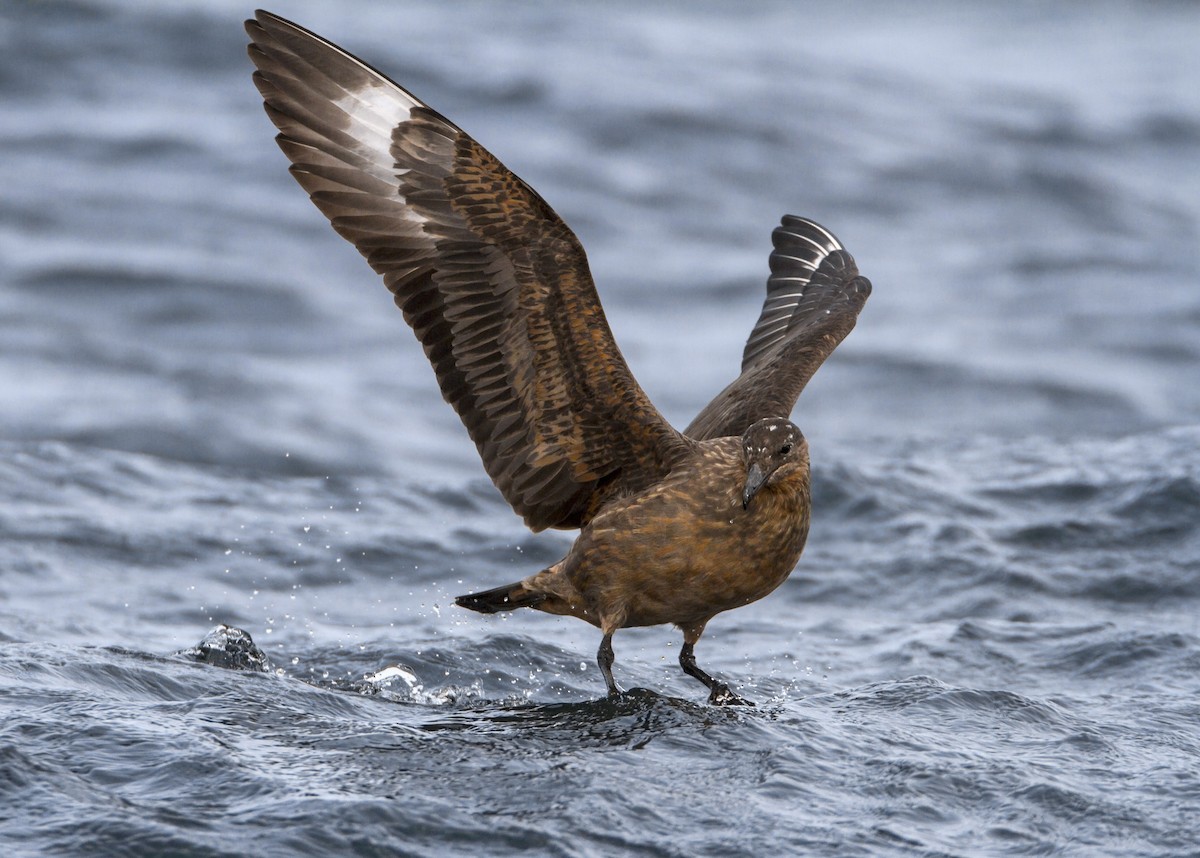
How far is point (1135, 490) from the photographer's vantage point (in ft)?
31.9

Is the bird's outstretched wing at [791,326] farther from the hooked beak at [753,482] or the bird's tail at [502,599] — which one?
the bird's tail at [502,599]

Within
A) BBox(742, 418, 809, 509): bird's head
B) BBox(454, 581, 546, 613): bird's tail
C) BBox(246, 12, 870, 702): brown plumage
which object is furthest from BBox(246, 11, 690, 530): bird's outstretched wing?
BBox(454, 581, 546, 613): bird's tail

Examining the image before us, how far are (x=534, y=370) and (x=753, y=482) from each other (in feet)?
3.07

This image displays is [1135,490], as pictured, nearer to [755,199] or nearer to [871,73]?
[755,199]

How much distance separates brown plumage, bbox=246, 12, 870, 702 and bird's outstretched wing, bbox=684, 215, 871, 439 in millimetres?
523

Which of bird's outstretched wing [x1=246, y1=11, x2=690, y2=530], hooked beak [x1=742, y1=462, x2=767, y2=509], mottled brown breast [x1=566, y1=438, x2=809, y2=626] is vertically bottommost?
mottled brown breast [x1=566, y1=438, x2=809, y2=626]

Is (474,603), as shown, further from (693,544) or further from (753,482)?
(753,482)

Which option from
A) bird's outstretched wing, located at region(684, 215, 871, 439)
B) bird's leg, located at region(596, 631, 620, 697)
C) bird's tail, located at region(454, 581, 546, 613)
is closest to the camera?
bird's leg, located at region(596, 631, 620, 697)

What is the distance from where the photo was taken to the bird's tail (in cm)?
620

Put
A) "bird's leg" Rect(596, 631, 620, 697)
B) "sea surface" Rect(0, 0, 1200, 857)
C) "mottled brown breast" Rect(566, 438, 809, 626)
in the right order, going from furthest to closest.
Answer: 1. "bird's leg" Rect(596, 631, 620, 697)
2. "mottled brown breast" Rect(566, 438, 809, 626)
3. "sea surface" Rect(0, 0, 1200, 857)

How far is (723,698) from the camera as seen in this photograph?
19.9 feet

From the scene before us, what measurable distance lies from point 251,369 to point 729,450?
684 cm

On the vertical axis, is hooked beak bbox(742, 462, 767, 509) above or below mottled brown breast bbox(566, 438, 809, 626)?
above

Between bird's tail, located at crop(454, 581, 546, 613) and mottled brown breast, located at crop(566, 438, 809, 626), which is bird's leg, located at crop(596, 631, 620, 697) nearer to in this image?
mottled brown breast, located at crop(566, 438, 809, 626)
